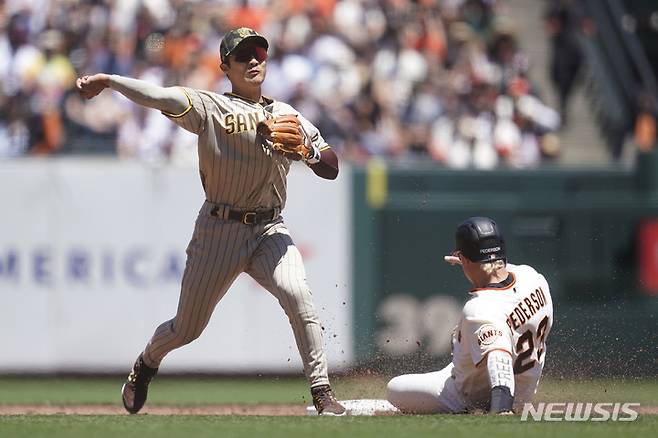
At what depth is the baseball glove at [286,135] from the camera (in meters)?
6.71

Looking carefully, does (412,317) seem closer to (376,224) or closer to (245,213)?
(376,224)

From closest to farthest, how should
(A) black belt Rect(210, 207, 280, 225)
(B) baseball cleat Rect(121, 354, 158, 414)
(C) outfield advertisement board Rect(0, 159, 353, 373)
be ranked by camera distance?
(A) black belt Rect(210, 207, 280, 225)
(B) baseball cleat Rect(121, 354, 158, 414)
(C) outfield advertisement board Rect(0, 159, 353, 373)

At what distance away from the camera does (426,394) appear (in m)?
6.99

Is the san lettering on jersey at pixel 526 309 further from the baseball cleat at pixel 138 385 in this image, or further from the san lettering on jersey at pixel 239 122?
the baseball cleat at pixel 138 385

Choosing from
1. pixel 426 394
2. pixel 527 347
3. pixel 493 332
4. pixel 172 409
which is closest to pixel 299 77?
pixel 172 409

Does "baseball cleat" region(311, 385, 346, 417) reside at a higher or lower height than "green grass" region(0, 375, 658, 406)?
higher

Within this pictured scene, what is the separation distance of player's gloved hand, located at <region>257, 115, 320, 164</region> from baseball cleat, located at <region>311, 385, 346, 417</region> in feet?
3.94

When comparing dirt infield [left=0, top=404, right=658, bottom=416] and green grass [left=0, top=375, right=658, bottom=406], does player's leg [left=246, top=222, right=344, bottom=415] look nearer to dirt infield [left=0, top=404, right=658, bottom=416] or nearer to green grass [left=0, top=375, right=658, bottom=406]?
dirt infield [left=0, top=404, right=658, bottom=416]

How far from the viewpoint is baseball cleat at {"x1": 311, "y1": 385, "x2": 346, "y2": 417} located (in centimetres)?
683

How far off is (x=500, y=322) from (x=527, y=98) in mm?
8271

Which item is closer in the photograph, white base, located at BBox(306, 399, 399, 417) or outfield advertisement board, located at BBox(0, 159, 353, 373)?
white base, located at BBox(306, 399, 399, 417)

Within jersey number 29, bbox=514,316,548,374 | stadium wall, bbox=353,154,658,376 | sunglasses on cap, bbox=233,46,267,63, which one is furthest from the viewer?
stadium wall, bbox=353,154,658,376

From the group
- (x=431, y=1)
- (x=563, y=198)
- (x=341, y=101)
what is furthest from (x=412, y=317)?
(x=431, y=1)

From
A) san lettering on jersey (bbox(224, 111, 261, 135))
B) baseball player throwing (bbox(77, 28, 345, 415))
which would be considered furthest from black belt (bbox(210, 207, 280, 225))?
san lettering on jersey (bbox(224, 111, 261, 135))
